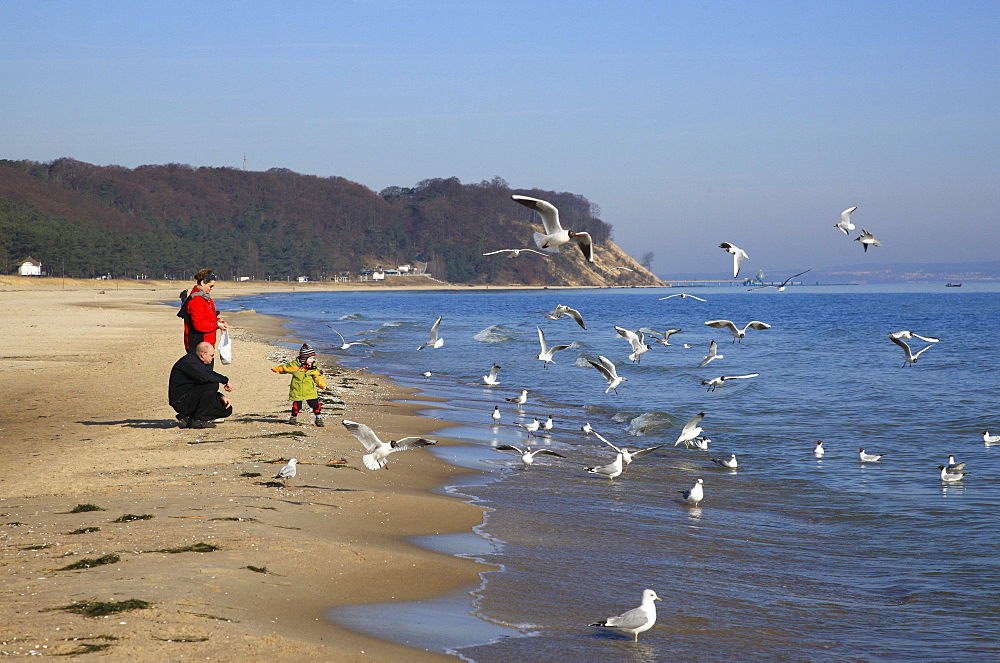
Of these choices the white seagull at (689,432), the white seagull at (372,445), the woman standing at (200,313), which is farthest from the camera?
the white seagull at (689,432)

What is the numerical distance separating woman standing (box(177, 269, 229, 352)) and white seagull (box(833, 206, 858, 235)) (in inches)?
471

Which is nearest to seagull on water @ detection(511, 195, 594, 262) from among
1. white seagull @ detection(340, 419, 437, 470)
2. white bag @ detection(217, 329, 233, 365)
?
white seagull @ detection(340, 419, 437, 470)

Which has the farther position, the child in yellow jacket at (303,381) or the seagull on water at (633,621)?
the child in yellow jacket at (303,381)

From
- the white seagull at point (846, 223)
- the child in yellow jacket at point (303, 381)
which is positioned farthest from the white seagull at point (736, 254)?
the child in yellow jacket at point (303, 381)

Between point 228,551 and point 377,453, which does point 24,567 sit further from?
point 377,453

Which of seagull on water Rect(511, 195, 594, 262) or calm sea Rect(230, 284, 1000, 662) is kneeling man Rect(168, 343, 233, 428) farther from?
seagull on water Rect(511, 195, 594, 262)

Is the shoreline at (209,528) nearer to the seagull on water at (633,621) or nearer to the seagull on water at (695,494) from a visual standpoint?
the seagull on water at (633,621)

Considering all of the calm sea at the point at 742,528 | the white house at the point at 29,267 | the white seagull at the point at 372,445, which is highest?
the white house at the point at 29,267

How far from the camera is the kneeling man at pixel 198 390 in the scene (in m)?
11.4

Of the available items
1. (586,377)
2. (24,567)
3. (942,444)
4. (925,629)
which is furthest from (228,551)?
(586,377)

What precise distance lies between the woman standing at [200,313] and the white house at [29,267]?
344ft

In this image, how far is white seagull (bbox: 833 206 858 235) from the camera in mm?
16831

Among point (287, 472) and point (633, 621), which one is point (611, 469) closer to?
point (287, 472)

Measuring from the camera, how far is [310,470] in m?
9.77
